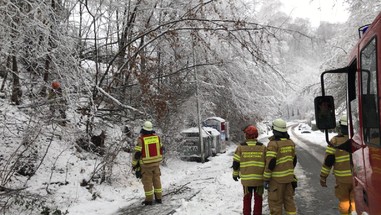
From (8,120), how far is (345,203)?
6.17m

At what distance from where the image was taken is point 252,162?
6418 millimetres

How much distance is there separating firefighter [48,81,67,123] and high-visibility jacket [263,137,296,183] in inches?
148

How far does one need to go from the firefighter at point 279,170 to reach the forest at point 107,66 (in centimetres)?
223

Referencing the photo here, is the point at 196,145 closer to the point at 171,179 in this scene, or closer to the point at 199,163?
the point at 199,163

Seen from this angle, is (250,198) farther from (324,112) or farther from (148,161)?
(324,112)

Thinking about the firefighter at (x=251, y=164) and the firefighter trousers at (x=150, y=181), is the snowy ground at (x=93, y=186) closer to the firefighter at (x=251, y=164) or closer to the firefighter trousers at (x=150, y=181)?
the firefighter trousers at (x=150, y=181)

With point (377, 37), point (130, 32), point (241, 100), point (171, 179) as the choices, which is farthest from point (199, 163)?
point (377, 37)

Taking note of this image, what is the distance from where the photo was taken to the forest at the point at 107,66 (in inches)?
255

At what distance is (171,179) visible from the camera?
1224 cm

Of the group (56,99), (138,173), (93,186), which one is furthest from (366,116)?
(93,186)

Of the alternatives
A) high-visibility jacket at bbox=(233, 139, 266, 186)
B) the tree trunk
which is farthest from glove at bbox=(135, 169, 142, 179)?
the tree trunk

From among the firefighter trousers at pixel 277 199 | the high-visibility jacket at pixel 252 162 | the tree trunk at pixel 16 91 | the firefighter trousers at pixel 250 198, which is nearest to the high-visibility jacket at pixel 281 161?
the firefighter trousers at pixel 277 199

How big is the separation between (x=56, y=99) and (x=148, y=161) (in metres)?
2.48

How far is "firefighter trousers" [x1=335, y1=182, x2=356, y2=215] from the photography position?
19.3 feet
